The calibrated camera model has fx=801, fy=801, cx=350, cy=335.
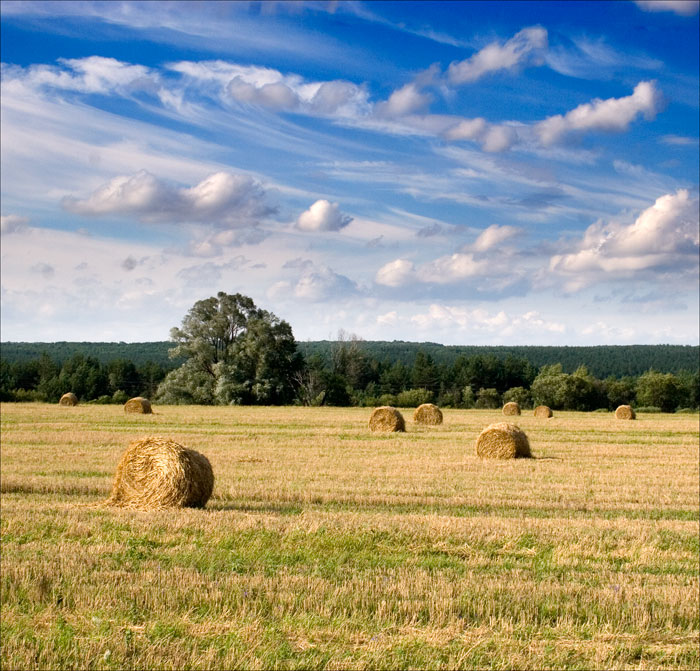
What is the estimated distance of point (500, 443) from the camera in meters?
23.3

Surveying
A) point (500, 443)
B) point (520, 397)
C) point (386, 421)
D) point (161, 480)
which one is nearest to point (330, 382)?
point (520, 397)

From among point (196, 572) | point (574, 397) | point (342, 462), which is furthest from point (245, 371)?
point (196, 572)

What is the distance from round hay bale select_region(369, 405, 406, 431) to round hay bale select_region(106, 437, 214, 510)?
19.6 meters

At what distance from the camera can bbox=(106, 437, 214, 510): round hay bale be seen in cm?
1383

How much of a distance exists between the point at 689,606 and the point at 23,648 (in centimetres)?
608

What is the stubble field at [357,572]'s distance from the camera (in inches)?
256

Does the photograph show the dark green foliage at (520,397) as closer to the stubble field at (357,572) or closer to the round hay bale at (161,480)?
the stubble field at (357,572)

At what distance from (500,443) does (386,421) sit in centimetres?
1062

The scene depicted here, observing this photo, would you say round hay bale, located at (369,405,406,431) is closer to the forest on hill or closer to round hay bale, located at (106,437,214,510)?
round hay bale, located at (106,437,214,510)

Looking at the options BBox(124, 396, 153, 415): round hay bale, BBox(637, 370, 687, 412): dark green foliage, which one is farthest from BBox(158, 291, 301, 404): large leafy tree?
BBox(637, 370, 687, 412): dark green foliage

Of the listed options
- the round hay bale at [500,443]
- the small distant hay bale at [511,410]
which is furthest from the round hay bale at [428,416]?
the small distant hay bale at [511,410]

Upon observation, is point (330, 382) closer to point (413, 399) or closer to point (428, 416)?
point (413, 399)

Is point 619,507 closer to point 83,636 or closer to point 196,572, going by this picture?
point 196,572

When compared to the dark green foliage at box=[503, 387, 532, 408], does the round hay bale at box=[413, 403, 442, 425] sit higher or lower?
higher
